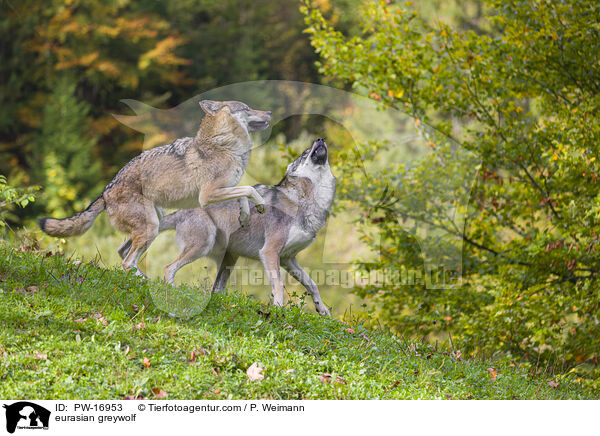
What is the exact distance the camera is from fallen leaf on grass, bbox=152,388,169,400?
3949 mm

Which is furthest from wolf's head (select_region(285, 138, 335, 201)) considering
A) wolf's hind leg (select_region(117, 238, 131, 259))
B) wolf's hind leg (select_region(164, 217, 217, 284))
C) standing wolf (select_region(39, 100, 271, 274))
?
wolf's hind leg (select_region(117, 238, 131, 259))

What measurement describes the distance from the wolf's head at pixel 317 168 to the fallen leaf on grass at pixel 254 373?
203cm

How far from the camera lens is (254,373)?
14.2 feet

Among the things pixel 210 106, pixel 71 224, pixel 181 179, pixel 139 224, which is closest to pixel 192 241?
pixel 139 224

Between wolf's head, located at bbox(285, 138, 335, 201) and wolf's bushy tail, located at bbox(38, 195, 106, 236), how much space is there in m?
1.92

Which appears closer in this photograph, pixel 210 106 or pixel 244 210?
pixel 210 106

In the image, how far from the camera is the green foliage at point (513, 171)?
23.9 feet

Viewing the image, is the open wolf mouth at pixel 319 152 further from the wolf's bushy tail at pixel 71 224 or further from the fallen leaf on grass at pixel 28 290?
the fallen leaf on grass at pixel 28 290

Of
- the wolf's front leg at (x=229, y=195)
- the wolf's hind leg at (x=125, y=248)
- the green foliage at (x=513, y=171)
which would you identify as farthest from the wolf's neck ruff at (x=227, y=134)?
the green foliage at (x=513, y=171)

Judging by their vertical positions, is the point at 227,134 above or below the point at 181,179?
above

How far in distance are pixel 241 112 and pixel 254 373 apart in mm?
2274

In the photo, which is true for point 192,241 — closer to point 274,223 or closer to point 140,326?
point 274,223

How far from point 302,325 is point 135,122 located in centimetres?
251

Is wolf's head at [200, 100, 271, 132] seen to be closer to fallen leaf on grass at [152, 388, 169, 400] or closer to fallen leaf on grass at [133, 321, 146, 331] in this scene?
fallen leaf on grass at [133, 321, 146, 331]
